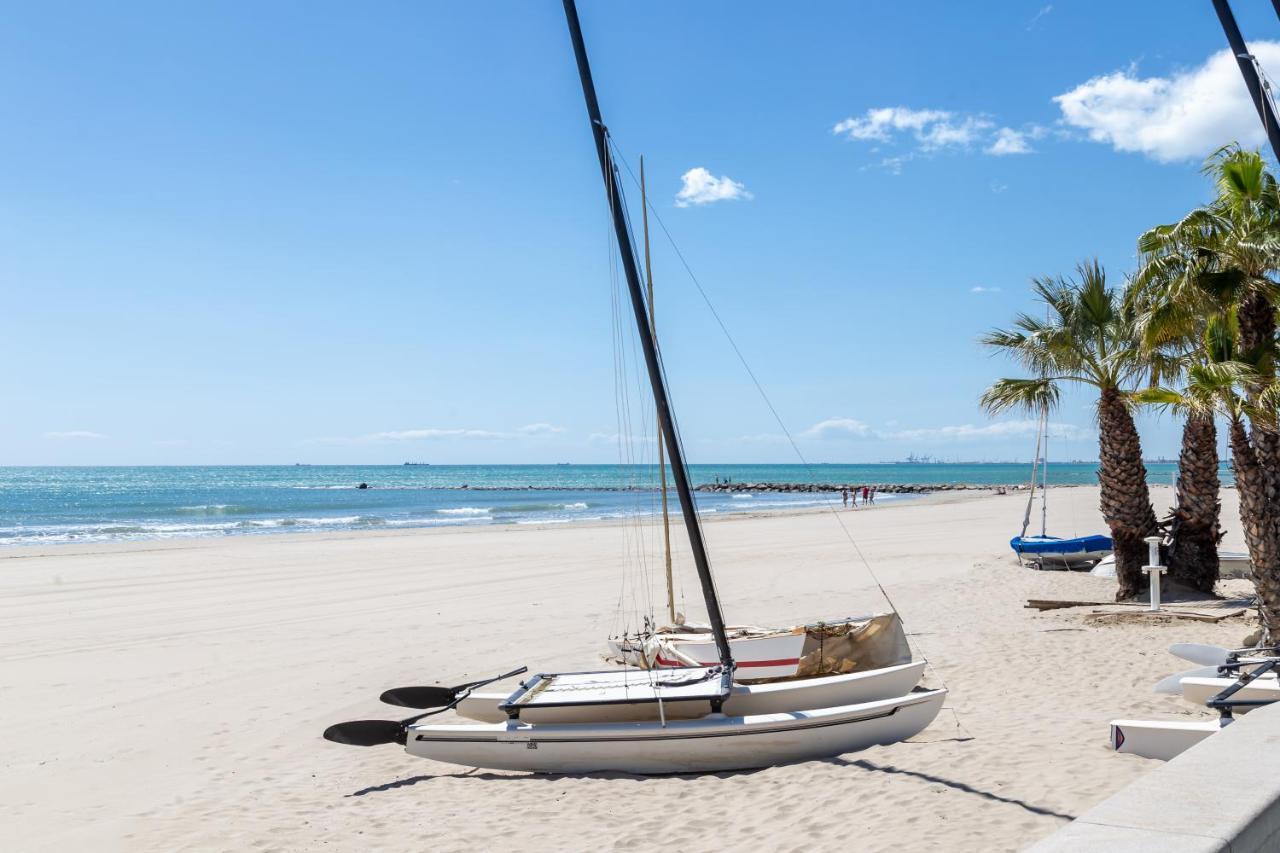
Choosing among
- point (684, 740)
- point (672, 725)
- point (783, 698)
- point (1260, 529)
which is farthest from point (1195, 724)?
point (1260, 529)

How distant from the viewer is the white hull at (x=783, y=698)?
A: 8906mm

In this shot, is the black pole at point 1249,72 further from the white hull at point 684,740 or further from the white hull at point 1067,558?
the white hull at point 1067,558

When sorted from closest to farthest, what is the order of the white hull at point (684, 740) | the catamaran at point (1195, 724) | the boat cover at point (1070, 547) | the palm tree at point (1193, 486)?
the catamaran at point (1195, 724) < the white hull at point (684, 740) < the palm tree at point (1193, 486) < the boat cover at point (1070, 547)

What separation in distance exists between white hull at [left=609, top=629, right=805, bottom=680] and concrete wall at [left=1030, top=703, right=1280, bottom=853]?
7.16m

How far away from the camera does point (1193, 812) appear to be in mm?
3029

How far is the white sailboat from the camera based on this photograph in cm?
857

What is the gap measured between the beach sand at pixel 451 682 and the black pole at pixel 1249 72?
5.13 m

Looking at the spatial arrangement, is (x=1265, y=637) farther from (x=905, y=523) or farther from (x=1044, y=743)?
(x=905, y=523)

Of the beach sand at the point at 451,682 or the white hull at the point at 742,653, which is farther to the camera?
the white hull at the point at 742,653

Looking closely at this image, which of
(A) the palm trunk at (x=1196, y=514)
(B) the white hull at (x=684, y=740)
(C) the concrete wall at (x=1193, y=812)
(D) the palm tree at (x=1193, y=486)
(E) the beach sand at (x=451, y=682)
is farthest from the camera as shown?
(A) the palm trunk at (x=1196, y=514)

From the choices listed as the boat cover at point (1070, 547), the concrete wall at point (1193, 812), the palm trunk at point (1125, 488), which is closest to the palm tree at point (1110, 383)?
the palm trunk at point (1125, 488)

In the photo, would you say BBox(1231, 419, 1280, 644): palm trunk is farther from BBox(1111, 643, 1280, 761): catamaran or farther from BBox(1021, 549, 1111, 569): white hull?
BBox(1021, 549, 1111, 569): white hull

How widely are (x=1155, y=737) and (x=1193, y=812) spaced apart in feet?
17.0

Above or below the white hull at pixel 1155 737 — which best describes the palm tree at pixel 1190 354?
above
